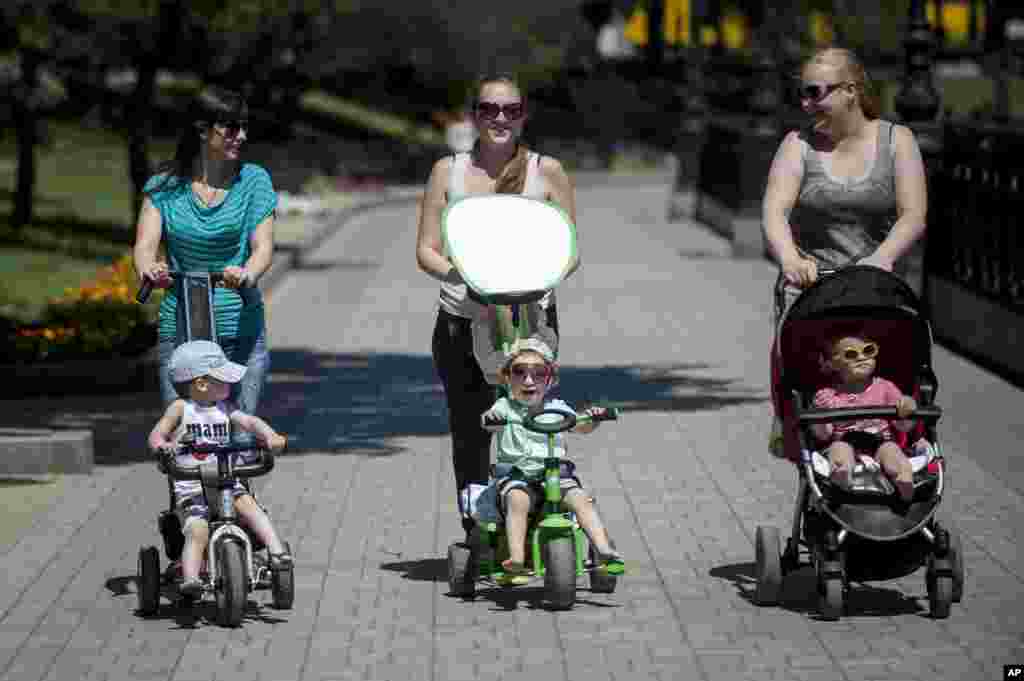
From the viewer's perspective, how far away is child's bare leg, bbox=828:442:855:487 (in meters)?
8.18

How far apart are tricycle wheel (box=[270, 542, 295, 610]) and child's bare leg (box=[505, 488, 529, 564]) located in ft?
2.53

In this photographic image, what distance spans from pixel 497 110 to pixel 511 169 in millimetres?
252

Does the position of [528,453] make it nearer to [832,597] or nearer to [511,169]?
[511,169]

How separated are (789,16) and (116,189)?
25.7 metres

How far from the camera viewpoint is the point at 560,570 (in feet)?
27.3

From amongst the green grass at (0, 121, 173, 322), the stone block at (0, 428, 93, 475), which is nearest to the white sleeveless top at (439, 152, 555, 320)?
the stone block at (0, 428, 93, 475)

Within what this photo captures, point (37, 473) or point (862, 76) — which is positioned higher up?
point (862, 76)

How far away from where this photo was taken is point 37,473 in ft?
39.7

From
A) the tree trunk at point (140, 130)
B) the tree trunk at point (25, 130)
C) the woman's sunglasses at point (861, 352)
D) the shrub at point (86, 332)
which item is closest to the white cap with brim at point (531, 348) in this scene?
the woman's sunglasses at point (861, 352)

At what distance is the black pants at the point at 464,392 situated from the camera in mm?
8969

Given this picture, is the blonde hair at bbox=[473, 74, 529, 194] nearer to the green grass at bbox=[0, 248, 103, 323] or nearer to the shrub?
the shrub

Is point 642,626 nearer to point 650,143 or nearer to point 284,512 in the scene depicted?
point 284,512

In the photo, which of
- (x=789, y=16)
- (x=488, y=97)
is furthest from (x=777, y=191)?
(x=789, y=16)

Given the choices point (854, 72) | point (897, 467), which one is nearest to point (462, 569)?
point (897, 467)
